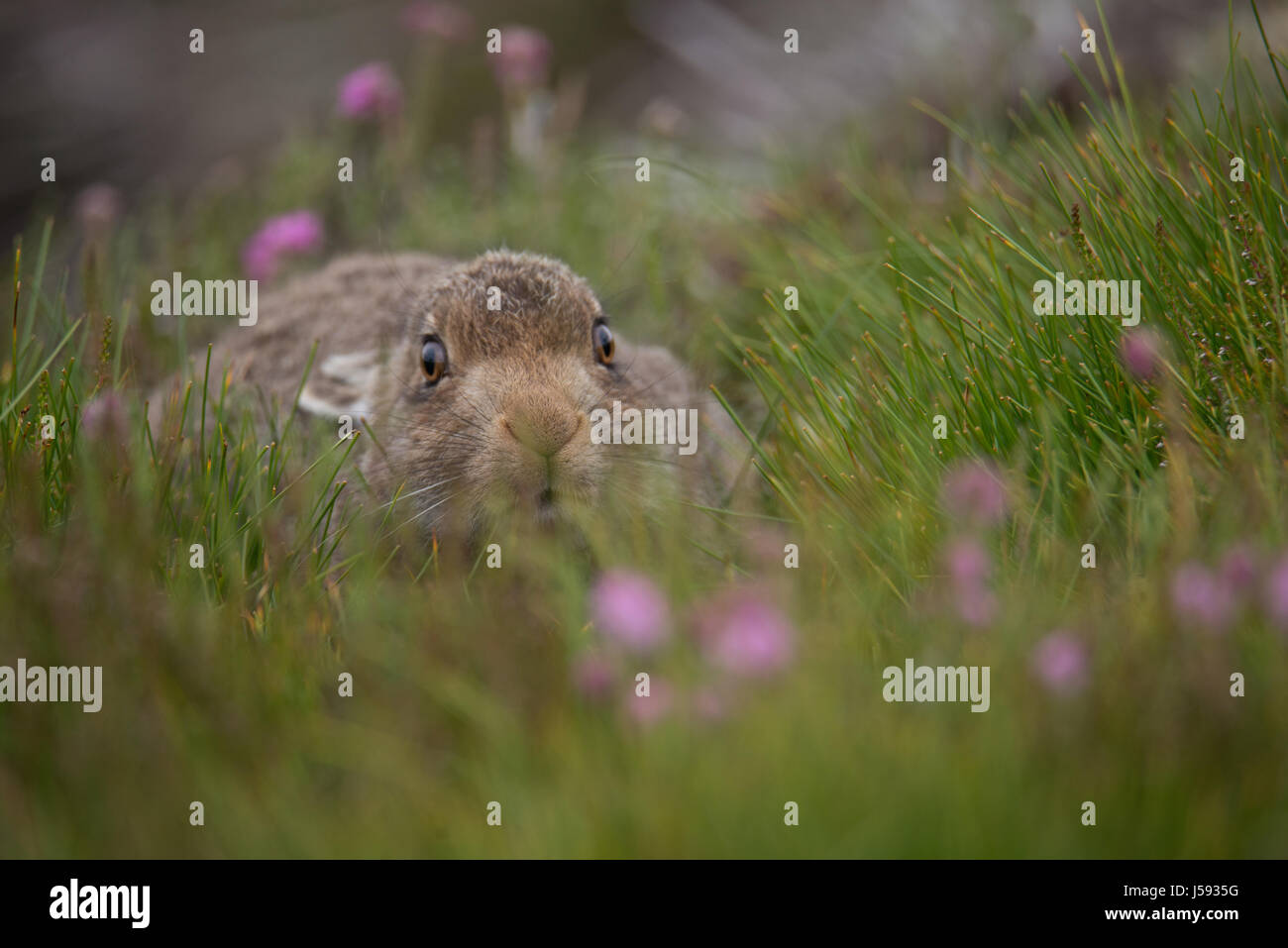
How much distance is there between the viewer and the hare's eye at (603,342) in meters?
4.93

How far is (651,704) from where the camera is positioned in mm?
2574

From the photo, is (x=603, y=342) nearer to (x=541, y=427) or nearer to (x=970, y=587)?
(x=541, y=427)

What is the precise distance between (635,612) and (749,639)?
263mm

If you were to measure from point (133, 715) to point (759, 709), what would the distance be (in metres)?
1.59

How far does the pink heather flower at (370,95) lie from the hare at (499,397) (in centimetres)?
219

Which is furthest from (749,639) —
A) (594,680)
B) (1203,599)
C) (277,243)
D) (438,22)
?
(438,22)

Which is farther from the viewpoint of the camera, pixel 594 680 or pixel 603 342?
pixel 603 342

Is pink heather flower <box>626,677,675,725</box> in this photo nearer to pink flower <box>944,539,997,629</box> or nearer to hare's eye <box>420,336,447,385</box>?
pink flower <box>944,539,997,629</box>

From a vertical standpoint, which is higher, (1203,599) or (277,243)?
(277,243)

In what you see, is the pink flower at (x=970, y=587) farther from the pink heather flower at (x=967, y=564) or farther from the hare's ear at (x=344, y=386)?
the hare's ear at (x=344, y=386)

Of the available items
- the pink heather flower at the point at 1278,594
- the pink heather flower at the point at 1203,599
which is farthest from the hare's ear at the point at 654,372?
the pink heather flower at the point at 1278,594

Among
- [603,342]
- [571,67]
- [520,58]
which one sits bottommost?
[603,342]

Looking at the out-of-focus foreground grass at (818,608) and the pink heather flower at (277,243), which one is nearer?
the out-of-focus foreground grass at (818,608)
